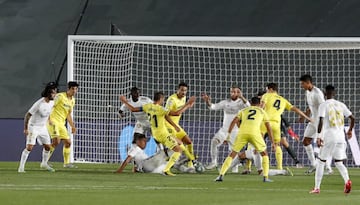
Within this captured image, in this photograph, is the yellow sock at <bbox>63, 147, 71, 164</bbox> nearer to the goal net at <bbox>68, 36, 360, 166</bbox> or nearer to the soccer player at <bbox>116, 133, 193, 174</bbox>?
the soccer player at <bbox>116, 133, 193, 174</bbox>

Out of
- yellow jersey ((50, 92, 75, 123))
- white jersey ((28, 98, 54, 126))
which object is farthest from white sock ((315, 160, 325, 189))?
yellow jersey ((50, 92, 75, 123))

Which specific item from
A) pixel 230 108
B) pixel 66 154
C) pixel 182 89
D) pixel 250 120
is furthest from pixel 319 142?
pixel 66 154

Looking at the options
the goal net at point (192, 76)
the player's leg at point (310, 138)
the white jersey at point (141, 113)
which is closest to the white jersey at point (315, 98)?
the player's leg at point (310, 138)

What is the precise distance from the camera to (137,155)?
19984 millimetres

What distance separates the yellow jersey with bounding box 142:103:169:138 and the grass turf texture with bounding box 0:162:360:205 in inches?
34.5

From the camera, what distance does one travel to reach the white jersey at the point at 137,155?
19812mm

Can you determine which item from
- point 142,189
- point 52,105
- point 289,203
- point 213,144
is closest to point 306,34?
point 213,144

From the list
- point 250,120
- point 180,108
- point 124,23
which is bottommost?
point 250,120

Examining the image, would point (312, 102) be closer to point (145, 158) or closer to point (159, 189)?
point (145, 158)

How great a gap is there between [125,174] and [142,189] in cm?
483

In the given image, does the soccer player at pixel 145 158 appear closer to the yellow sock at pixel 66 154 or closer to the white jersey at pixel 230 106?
the white jersey at pixel 230 106

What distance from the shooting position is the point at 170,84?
90.7ft

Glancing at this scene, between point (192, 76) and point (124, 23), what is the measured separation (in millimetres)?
3916

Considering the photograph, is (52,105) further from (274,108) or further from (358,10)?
(358,10)
